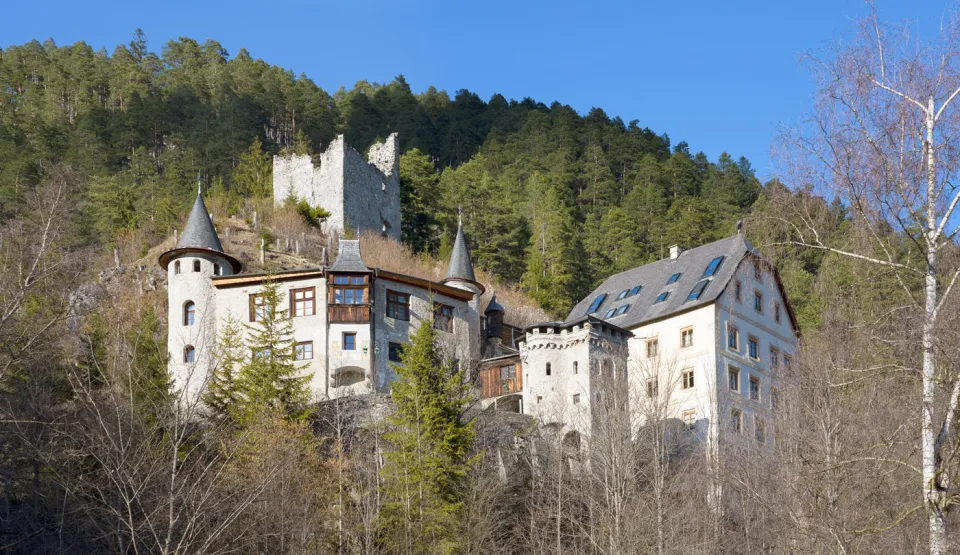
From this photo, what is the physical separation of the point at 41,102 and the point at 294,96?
1866cm

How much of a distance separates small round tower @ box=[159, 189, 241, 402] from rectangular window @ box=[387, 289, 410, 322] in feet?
21.0

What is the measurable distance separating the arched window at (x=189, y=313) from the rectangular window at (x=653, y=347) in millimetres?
16768

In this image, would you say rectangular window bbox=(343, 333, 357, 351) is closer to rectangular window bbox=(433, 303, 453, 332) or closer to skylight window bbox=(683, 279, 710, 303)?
rectangular window bbox=(433, 303, 453, 332)

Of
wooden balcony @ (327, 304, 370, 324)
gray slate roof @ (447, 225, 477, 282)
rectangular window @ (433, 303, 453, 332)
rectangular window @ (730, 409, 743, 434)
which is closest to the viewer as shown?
rectangular window @ (730, 409, 743, 434)

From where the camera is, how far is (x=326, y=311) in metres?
42.8

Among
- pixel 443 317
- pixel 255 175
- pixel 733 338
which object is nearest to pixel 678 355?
pixel 733 338

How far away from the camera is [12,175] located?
68562mm

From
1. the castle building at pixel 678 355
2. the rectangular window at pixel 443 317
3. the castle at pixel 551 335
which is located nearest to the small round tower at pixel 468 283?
the castle at pixel 551 335

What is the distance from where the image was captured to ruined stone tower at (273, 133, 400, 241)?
2426 inches

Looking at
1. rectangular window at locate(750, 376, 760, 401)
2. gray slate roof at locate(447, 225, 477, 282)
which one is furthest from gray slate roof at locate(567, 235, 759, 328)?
gray slate roof at locate(447, 225, 477, 282)

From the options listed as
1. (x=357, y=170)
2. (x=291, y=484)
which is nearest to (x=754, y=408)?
(x=291, y=484)

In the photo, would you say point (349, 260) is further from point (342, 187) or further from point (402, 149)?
point (402, 149)

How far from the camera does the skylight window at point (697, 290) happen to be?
43906 millimetres

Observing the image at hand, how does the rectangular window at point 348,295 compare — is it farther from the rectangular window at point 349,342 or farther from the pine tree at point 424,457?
the pine tree at point 424,457
